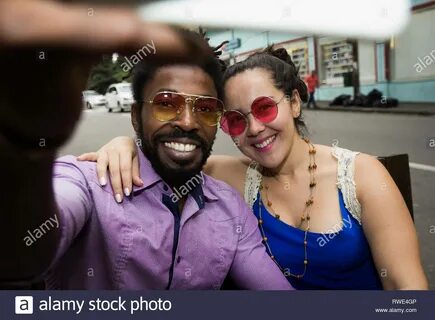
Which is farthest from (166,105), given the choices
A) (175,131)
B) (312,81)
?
(312,81)

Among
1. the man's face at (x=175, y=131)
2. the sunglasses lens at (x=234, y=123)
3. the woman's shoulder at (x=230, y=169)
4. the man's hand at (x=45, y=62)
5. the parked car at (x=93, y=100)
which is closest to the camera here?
the man's hand at (x=45, y=62)

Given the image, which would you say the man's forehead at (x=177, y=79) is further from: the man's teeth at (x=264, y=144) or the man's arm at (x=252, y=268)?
the man's arm at (x=252, y=268)

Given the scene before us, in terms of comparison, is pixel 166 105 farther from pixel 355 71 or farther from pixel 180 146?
pixel 355 71

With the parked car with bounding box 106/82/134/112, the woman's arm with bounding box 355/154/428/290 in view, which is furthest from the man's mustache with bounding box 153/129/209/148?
the woman's arm with bounding box 355/154/428/290

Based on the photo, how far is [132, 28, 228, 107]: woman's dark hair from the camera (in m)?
1.12

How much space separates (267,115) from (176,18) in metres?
0.33

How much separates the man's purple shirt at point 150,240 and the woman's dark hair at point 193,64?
167 mm

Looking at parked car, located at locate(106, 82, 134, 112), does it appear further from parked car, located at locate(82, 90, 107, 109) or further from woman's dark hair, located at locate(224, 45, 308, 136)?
woman's dark hair, located at locate(224, 45, 308, 136)

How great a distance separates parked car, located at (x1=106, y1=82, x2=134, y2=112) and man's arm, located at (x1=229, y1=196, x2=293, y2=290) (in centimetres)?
38

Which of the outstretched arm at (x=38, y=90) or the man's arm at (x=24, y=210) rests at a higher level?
the outstretched arm at (x=38, y=90)

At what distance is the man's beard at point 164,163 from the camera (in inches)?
44.9

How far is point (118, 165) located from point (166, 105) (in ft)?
0.58

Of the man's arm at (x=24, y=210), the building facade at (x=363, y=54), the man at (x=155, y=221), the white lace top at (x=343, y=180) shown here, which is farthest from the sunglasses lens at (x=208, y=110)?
the man's arm at (x=24, y=210)

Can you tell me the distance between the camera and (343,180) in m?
1.27
